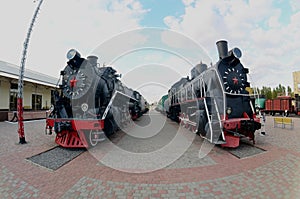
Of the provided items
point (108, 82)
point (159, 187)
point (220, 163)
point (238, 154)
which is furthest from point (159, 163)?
point (108, 82)

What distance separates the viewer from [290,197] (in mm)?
2863

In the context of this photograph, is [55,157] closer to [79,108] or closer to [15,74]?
[79,108]

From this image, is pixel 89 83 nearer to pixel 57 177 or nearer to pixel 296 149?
pixel 57 177

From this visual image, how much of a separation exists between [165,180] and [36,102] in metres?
20.4

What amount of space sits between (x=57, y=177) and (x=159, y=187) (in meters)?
2.23

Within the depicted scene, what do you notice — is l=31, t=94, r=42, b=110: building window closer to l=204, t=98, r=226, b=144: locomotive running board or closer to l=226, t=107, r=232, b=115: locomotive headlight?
l=204, t=98, r=226, b=144: locomotive running board

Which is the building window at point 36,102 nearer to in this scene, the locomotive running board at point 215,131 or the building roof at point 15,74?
the building roof at point 15,74

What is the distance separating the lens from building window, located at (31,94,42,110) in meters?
18.6

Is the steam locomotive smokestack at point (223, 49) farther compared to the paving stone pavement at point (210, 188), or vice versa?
the steam locomotive smokestack at point (223, 49)

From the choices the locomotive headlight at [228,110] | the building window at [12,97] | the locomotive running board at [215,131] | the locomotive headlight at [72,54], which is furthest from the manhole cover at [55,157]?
the building window at [12,97]

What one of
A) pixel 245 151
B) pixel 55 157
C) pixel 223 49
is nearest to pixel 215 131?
pixel 245 151

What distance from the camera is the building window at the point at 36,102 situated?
18.6 metres

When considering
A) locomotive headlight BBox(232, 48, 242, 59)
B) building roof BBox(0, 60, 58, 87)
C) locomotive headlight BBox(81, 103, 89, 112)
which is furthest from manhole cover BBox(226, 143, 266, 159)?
building roof BBox(0, 60, 58, 87)

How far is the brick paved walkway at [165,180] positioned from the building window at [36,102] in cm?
1619
